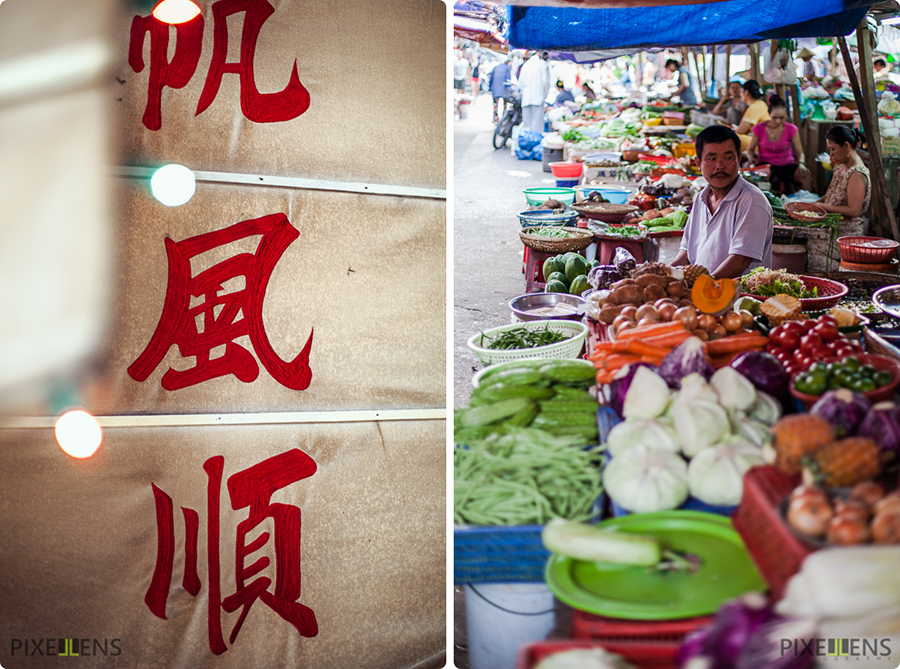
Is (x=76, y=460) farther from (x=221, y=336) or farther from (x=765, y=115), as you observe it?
(x=765, y=115)

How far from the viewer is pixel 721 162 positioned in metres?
3.31

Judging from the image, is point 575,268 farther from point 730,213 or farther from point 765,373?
point 765,373

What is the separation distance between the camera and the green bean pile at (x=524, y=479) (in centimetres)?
166

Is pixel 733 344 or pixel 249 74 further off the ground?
pixel 249 74

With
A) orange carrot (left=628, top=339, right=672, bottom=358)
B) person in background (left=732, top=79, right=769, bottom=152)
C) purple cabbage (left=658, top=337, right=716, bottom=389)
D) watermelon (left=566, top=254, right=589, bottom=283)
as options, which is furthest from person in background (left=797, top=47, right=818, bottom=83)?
purple cabbage (left=658, top=337, right=716, bottom=389)

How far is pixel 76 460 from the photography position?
6.86ft

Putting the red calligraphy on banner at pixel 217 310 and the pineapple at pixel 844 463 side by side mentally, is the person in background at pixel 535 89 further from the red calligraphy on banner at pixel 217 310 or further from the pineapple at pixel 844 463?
the pineapple at pixel 844 463

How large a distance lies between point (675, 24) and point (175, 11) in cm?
367

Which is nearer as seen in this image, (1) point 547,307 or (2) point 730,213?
(1) point 547,307

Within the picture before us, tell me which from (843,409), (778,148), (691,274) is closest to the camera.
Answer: (843,409)

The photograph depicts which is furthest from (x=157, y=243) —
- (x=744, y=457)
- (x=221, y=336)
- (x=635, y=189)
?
(x=635, y=189)

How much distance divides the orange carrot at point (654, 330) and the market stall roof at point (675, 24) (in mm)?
2722

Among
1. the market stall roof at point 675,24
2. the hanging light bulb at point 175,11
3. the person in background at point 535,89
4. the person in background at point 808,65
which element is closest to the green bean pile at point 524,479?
the hanging light bulb at point 175,11

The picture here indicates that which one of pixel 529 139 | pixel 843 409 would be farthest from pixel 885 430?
pixel 529 139
